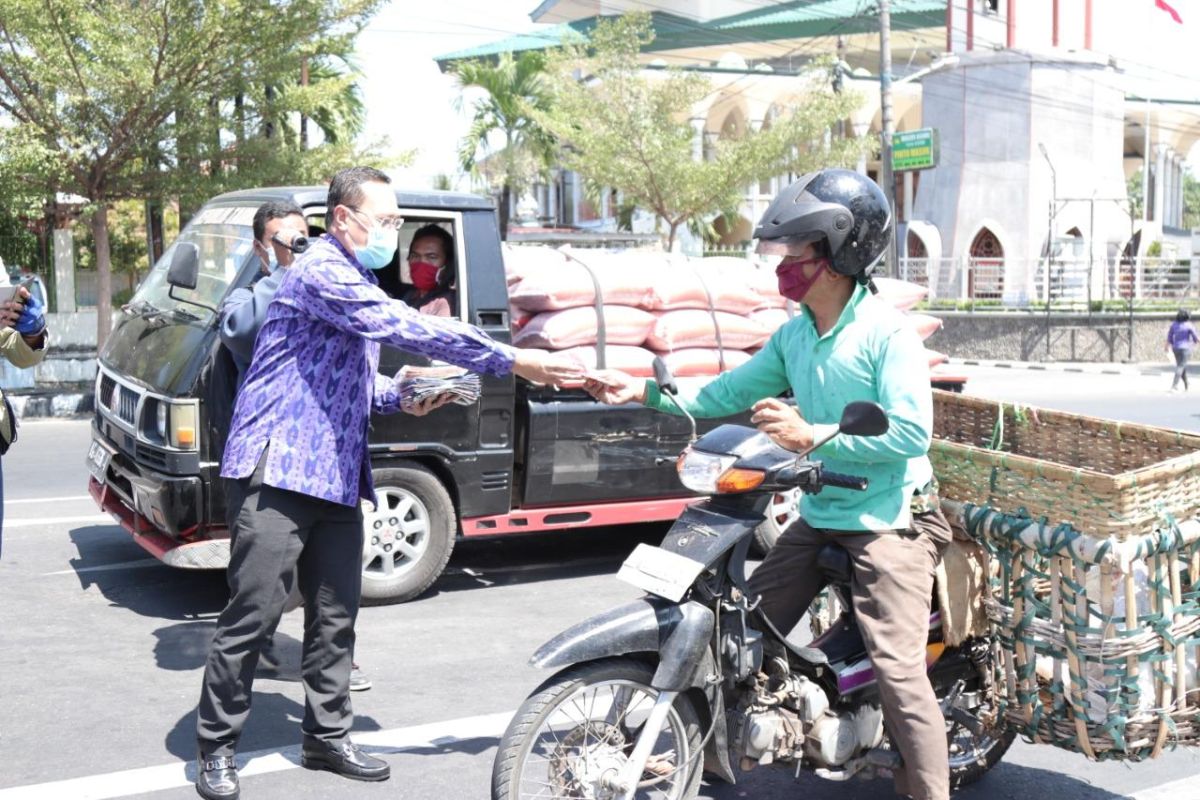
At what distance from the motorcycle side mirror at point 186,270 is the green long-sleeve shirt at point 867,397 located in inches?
127

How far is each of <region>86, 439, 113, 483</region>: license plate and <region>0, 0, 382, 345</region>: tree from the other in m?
9.62

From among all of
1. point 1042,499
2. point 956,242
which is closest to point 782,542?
point 1042,499

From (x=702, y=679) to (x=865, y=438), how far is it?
793 mm

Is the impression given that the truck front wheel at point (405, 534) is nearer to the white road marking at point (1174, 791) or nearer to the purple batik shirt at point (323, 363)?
the purple batik shirt at point (323, 363)

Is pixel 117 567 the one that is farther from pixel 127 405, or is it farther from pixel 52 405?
pixel 52 405

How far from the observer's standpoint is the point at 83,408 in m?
15.8

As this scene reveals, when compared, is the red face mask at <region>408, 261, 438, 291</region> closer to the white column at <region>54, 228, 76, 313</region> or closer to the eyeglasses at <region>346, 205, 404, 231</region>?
the eyeglasses at <region>346, 205, 404, 231</region>

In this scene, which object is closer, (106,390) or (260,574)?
(260,574)

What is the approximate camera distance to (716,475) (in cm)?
344

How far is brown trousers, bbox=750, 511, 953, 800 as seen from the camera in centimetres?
353

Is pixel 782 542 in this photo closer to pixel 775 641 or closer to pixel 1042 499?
pixel 775 641

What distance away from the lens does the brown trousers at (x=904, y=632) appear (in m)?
3.53

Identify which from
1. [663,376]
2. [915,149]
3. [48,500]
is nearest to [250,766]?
[663,376]

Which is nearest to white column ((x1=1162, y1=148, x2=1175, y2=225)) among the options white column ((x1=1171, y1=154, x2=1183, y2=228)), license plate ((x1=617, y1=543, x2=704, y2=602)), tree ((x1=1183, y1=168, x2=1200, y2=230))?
white column ((x1=1171, y1=154, x2=1183, y2=228))
